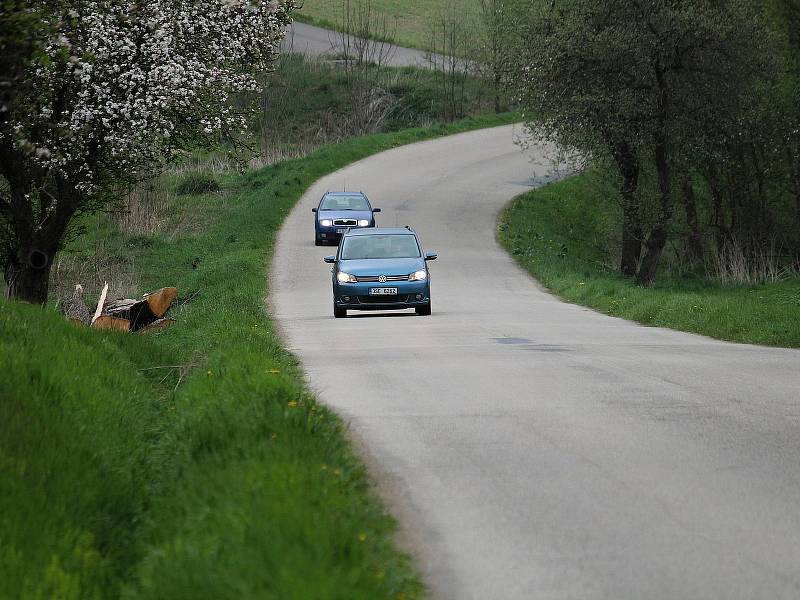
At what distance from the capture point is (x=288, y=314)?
25062 millimetres

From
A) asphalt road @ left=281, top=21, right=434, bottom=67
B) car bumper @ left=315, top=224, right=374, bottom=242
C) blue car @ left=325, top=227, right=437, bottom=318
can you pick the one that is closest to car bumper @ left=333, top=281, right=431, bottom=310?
blue car @ left=325, top=227, right=437, bottom=318

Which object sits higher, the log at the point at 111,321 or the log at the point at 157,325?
the log at the point at 111,321

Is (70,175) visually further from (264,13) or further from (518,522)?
(518,522)

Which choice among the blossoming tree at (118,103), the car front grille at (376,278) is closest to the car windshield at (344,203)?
the blossoming tree at (118,103)

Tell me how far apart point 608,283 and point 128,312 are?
37.8ft

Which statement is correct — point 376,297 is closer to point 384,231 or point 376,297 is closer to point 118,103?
point 384,231

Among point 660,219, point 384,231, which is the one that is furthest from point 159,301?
point 660,219

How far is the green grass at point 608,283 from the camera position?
70.7 feet

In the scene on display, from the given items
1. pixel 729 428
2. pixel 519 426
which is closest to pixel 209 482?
pixel 519 426

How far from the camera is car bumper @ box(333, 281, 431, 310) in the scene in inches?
962

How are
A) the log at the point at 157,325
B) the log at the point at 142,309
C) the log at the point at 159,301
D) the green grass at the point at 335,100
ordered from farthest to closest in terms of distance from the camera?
1. the green grass at the point at 335,100
2. the log at the point at 159,301
3. the log at the point at 142,309
4. the log at the point at 157,325

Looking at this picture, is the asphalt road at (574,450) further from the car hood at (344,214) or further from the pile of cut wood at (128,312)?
the car hood at (344,214)

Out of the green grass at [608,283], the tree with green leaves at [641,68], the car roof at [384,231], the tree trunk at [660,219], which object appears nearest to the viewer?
the green grass at [608,283]

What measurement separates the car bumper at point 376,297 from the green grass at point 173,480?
8.35m
